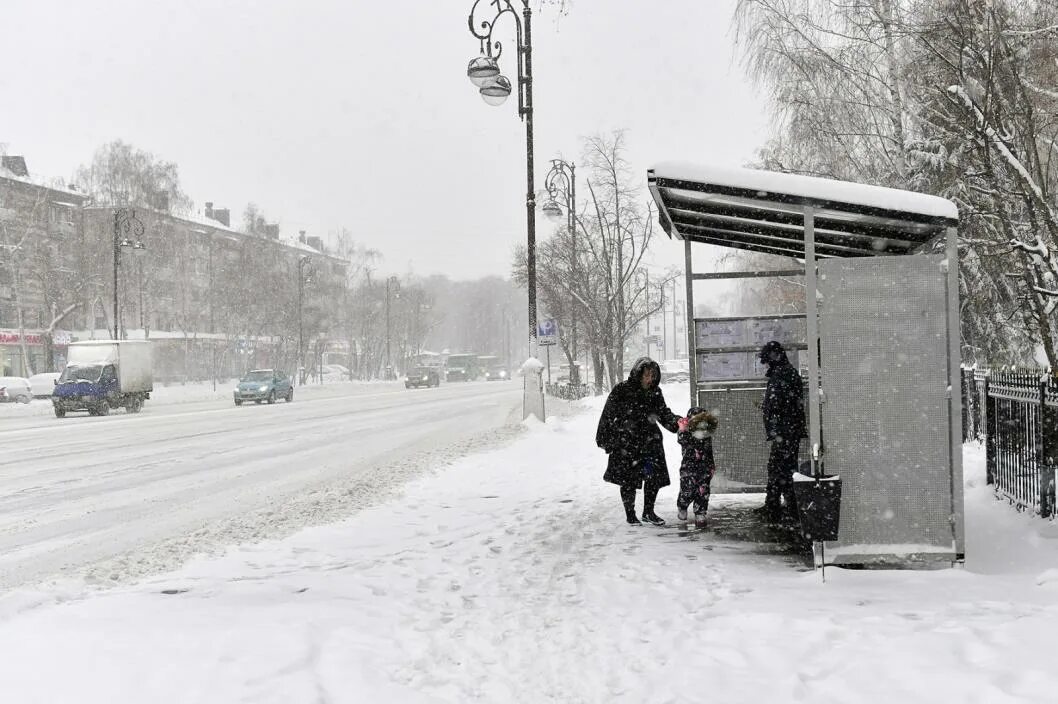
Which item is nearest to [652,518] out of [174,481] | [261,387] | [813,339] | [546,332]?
[813,339]

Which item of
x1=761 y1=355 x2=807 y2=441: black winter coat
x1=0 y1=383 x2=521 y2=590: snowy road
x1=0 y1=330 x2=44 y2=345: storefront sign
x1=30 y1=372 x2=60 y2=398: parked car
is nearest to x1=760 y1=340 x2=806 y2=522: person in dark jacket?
x1=761 y1=355 x2=807 y2=441: black winter coat

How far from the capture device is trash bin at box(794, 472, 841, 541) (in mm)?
5750

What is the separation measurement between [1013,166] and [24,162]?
2689 inches

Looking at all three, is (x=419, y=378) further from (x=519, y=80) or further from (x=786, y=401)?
(x=786, y=401)

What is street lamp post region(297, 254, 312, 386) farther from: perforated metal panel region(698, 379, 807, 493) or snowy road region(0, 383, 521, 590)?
perforated metal panel region(698, 379, 807, 493)

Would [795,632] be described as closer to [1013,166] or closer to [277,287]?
[1013,166]

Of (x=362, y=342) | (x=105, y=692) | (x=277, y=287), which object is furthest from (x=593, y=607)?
(x=362, y=342)

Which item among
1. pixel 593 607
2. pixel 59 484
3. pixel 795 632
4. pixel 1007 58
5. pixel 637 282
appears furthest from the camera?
pixel 637 282

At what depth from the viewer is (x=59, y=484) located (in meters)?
12.2

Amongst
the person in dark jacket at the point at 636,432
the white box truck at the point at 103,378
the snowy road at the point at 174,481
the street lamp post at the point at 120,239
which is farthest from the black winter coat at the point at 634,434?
the street lamp post at the point at 120,239

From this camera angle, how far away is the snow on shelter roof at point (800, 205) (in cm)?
598

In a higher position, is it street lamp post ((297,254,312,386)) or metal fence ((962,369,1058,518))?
street lamp post ((297,254,312,386))

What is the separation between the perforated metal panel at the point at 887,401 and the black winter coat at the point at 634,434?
2.17m

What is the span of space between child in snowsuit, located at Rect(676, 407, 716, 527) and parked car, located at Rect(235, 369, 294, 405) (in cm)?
3159
